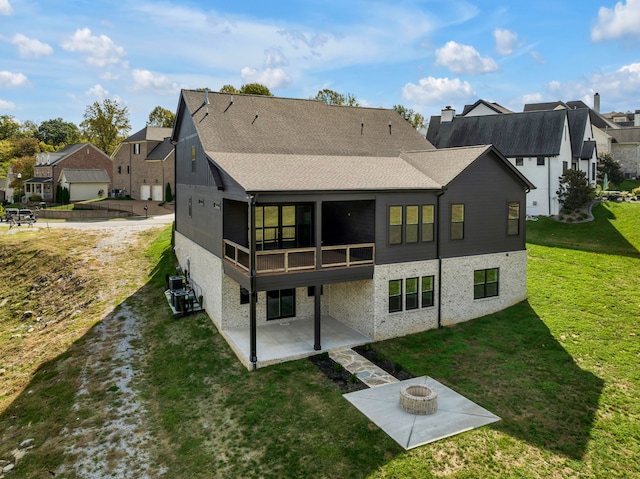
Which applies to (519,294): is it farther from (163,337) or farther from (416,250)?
(163,337)

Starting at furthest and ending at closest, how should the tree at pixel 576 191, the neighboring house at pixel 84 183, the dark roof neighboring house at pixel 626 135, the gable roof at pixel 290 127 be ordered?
the dark roof neighboring house at pixel 626 135 < the neighboring house at pixel 84 183 < the tree at pixel 576 191 < the gable roof at pixel 290 127

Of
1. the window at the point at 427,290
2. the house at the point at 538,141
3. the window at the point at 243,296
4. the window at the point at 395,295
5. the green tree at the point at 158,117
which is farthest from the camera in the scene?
the green tree at the point at 158,117

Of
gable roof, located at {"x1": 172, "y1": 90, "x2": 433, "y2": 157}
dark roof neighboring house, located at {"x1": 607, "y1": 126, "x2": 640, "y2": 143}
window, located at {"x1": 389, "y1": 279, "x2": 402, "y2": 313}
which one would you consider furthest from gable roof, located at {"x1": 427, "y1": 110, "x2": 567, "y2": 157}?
dark roof neighboring house, located at {"x1": 607, "y1": 126, "x2": 640, "y2": 143}

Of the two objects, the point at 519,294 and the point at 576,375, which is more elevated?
the point at 519,294

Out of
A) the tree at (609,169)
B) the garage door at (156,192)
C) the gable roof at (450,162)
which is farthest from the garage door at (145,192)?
the tree at (609,169)

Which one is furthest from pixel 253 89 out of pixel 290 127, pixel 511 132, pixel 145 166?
pixel 290 127

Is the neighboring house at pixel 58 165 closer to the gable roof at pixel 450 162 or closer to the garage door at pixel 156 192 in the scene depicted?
the garage door at pixel 156 192

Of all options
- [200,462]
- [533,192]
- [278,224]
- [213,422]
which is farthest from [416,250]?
[533,192]
